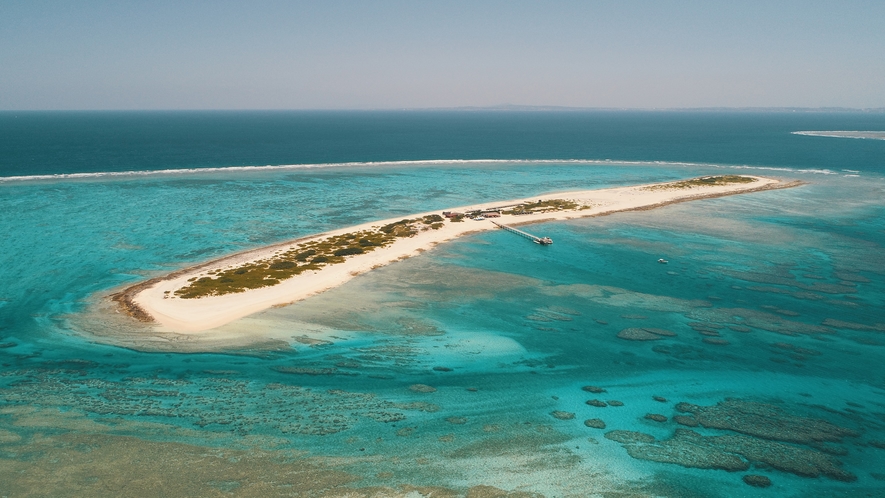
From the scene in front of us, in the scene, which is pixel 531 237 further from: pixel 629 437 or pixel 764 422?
pixel 629 437

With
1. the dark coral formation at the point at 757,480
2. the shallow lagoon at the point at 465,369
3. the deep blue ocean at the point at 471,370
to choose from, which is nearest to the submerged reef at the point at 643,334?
the deep blue ocean at the point at 471,370

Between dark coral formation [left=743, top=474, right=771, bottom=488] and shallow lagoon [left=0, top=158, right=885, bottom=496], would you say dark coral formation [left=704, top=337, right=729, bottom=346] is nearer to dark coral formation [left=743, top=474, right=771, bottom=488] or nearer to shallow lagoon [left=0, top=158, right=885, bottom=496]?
shallow lagoon [left=0, top=158, right=885, bottom=496]

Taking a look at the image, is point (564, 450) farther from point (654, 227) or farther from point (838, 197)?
point (838, 197)

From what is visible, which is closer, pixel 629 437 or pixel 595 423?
pixel 629 437

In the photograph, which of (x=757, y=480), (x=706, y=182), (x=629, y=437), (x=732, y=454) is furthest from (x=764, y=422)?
(x=706, y=182)

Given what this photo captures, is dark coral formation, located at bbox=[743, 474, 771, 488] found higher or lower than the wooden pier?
lower

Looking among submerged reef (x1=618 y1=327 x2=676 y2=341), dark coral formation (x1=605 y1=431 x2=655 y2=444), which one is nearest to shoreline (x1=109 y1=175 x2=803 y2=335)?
submerged reef (x1=618 y1=327 x2=676 y2=341)
